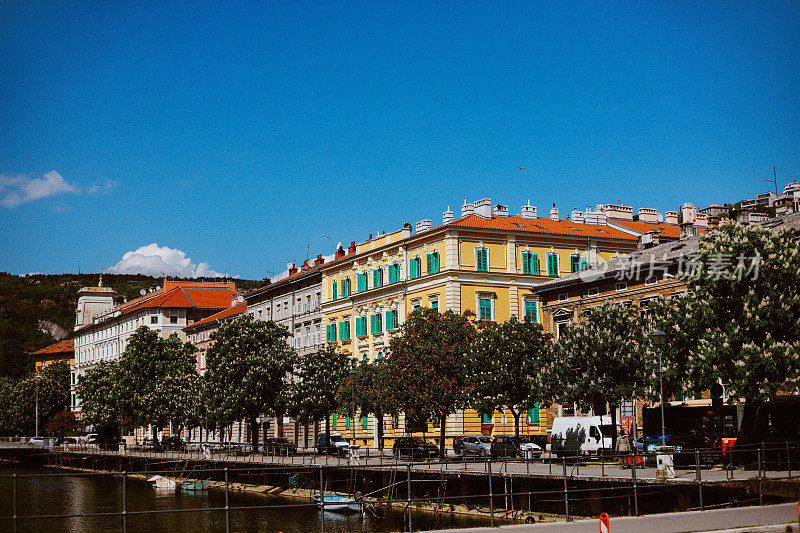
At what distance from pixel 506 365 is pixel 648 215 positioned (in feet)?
143

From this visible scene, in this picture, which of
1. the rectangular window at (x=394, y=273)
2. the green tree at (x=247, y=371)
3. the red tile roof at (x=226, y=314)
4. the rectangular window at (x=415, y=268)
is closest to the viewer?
the green tree at (x=247, y=371)

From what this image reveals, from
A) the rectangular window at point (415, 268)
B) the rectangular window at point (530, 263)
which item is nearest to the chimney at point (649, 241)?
the rectangular window at point (530, 263)

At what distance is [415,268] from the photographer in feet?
252

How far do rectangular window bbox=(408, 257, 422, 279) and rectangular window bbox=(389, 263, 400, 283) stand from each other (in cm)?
189

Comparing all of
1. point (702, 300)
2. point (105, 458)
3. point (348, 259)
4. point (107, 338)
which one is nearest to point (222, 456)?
point (348, 259)

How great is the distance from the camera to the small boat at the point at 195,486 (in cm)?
7506

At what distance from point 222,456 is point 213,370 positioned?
27.3ft

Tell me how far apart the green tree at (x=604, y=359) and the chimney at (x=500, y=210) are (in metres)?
29.7

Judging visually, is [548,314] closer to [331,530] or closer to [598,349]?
[598,349]

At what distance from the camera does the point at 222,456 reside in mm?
78312

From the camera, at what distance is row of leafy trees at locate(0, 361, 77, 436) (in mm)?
132500

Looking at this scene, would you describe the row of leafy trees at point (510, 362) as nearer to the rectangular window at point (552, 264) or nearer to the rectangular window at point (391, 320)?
the rectangular window at point (391, 320)

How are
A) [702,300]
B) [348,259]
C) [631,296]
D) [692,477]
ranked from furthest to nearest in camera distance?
[348,259] < [631,296] < [702,300] < [692,477]

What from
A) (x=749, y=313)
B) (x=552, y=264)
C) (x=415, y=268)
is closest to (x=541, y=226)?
(x=552, y=264)
